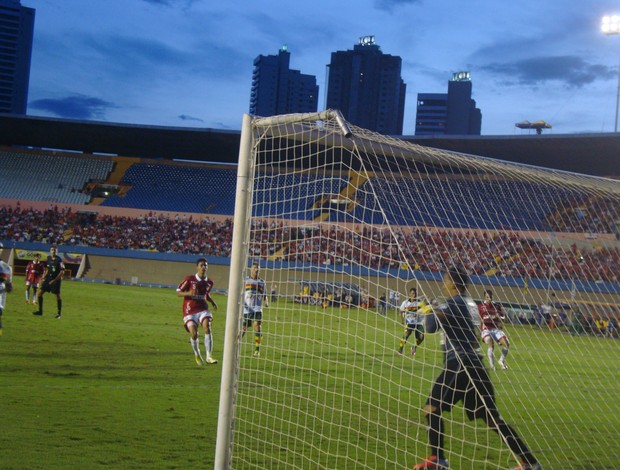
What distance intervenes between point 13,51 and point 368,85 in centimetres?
8242

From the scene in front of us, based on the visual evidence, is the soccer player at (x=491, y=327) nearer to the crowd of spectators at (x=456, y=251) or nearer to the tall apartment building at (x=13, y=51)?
the crowd of spectators at (x=456, y=251)

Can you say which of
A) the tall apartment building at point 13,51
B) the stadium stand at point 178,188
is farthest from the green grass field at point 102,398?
the tall apartment building at point 13,51

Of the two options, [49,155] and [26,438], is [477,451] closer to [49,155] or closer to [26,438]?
[26,438]

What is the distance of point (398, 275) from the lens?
6.41m

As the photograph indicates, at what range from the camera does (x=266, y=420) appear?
773cm

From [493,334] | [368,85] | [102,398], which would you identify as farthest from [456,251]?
[368,85]

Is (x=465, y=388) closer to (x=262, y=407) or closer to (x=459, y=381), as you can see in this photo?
(x=459, y=381)

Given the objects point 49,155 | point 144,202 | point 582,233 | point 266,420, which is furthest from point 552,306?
point 49,155

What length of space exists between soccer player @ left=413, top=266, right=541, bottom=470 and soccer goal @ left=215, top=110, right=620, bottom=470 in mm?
194

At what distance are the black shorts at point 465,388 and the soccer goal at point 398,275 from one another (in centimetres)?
21

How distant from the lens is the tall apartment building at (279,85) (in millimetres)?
158500

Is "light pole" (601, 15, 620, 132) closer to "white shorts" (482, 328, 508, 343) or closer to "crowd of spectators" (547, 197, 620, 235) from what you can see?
"white shorts" (482, 328, 508, 343)

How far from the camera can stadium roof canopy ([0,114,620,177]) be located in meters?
38.2

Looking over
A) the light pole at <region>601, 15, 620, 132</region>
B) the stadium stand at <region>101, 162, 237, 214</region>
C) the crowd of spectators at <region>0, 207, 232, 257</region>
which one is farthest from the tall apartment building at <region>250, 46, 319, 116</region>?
the light pole at <region>601, 15, 620, 132</region>
